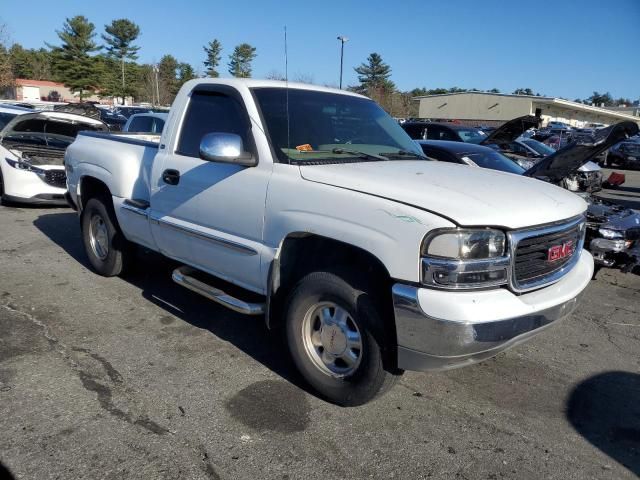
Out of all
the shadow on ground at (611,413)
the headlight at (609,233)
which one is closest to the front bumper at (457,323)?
the shadow on ground at (611,413)

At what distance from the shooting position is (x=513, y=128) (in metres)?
11.5

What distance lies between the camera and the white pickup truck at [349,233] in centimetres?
272

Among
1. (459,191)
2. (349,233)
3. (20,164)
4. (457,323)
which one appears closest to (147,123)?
(20,164)

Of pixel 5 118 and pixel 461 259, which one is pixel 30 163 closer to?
pixel 5 118

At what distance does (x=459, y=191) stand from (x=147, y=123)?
9858mm

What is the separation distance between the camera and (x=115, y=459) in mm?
2729

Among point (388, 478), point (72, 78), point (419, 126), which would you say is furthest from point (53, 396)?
point (72, 78)

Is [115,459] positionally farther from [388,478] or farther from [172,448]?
[388,478]

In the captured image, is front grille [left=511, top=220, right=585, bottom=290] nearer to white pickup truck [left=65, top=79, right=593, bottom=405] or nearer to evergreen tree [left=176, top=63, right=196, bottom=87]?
white pickup truck [left=65, top=79, right=593, bottom=405]

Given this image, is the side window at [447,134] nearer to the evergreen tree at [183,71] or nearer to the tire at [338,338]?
the tire at [338,338]

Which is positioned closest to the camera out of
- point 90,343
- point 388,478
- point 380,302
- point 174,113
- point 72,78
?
point 388,478

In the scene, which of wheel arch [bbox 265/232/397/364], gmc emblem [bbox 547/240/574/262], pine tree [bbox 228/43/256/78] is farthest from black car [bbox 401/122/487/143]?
wheel arch [bbox 265/232/397/364]

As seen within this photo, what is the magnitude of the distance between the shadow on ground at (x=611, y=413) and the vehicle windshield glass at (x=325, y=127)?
2.14 metres

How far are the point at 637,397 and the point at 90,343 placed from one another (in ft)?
13.1
